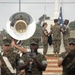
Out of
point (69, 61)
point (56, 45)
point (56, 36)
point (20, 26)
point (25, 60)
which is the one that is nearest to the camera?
point (25, 60)

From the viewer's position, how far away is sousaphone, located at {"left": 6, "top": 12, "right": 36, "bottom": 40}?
38.5 feet

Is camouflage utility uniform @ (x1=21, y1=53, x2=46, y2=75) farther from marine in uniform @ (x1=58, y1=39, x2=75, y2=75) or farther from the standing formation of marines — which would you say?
marine in uniform @ (x1=58, y1=39, x2=75, y2=75)

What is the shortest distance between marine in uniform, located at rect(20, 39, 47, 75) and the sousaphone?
7.74ft

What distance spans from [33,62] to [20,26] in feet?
11.6

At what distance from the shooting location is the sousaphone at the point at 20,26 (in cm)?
1175

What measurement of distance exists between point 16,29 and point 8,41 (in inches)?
116

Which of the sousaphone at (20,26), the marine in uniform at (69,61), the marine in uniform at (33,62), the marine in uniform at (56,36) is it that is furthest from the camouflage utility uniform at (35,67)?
the marine in uniform at (56,36)

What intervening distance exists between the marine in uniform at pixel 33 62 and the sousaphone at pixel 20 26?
2.36 metres

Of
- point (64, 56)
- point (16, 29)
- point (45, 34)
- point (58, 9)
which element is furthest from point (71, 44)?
point (58, 9)

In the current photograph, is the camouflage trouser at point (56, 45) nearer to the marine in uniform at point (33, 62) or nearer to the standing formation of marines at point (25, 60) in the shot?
the standing formation of marines at point (25, 60)

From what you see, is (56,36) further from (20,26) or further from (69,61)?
(69,61)

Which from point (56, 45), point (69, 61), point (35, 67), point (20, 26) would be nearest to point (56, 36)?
point (56, 45)

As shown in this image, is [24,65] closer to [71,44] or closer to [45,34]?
[71,44]

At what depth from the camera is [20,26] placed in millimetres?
12594
